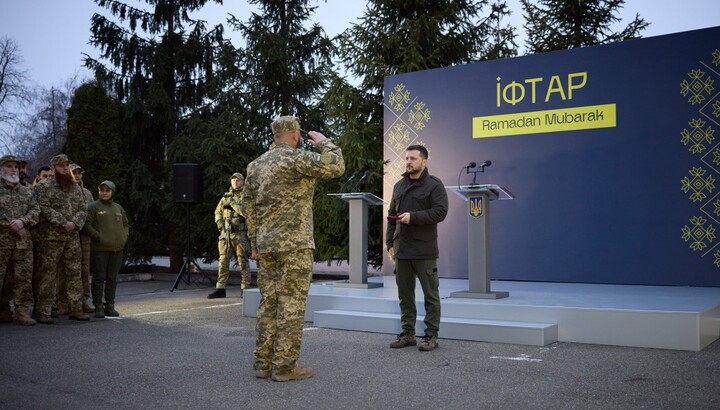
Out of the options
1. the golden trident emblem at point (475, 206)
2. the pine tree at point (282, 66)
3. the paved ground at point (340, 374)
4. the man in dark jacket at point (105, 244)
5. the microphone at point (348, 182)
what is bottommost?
the paved ground at point (340, 374)

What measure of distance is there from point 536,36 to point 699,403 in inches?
455

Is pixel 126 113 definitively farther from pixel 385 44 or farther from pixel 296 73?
pixel 385 44

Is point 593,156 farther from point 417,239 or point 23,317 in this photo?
point 23,317

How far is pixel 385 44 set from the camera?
39.3 ft

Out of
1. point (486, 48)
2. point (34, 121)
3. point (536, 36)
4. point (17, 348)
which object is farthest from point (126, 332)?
point (34, 121)

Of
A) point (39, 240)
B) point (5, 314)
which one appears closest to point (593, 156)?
point (39, 240)

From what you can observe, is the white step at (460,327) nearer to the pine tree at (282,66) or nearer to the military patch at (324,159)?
the military patch at (324,159)

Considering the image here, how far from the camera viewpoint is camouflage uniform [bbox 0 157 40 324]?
23.1ft

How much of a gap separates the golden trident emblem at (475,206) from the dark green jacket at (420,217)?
1316 millimetres

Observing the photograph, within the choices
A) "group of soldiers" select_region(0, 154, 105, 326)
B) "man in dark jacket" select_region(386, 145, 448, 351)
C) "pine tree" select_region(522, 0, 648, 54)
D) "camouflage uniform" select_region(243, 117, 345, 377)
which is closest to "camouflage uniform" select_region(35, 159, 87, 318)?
"group of soldiers" select_region(0, 154, 105, 326)

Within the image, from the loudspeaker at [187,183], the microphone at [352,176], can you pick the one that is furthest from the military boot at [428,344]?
the loudspeaker at [187,183]

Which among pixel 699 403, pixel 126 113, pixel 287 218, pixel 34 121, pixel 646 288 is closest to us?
pixel 699 403

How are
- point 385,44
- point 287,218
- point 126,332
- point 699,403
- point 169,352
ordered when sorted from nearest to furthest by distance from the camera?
point 699,403 < point 287,218 < point 169,352 < point 126,332 < point 385,44

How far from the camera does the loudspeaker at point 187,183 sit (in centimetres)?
1157
